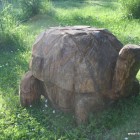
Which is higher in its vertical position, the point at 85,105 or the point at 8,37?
the point at 85,105

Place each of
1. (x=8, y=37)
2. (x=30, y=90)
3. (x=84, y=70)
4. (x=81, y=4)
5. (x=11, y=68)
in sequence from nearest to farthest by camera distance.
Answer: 1. (x=84, y=70)
2. (x=30, y=90)
3. (x=11, y=68)
4. (x=8, y=37)
5. (x=81, y=4)

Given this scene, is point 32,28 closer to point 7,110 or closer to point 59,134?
point 7,110

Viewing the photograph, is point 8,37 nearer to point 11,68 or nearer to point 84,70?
point 11,68

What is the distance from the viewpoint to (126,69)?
4.34 meters

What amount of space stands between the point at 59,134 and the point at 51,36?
57.2 inches

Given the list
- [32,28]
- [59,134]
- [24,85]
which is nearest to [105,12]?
[32,28]

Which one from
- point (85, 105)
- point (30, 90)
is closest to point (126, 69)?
point (85, 105)

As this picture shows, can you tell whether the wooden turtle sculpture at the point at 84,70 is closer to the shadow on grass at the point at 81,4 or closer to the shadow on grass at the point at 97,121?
the shadow on grass at the point at 97,121

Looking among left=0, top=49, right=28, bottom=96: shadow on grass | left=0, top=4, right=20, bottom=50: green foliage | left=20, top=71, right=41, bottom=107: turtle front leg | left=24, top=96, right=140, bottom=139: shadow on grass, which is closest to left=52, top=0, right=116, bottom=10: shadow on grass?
left=0, top=4, right=20, bottom=50: green foliage

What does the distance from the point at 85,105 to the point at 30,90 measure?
3.90ft

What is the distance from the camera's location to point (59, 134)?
4.65 metres

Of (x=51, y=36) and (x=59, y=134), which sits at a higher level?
(x=51, y=36)

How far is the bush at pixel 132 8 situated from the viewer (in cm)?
1067

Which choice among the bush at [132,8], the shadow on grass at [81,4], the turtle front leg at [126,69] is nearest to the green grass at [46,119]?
the turtle front leg at [126,69]
